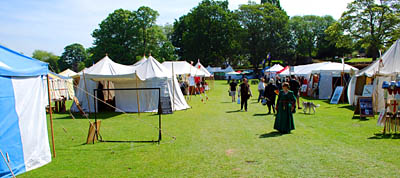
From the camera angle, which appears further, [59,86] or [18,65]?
[59,86]

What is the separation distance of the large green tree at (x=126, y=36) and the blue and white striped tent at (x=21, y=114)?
41554 millimetres

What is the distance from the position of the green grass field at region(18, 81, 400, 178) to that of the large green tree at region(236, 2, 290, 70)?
5043 centimetres

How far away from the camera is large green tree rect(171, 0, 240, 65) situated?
199 feet

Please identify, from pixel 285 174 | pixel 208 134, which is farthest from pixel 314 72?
pixel 285 174

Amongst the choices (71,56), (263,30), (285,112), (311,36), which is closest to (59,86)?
(285,112)

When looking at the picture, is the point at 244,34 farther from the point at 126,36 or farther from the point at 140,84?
the point at 140,84

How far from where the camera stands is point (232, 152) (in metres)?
7.23

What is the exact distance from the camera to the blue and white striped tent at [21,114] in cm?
579

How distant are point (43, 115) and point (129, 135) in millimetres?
3260

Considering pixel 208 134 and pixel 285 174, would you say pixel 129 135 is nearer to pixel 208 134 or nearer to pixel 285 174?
pixel 208 134

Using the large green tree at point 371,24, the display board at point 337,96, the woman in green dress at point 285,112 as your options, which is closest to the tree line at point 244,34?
the large green tree at point 371,24

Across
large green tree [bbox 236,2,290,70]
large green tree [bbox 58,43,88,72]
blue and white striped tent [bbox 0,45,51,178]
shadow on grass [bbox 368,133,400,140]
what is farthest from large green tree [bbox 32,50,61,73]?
shadow on grass [bbox 368,133,400,140]

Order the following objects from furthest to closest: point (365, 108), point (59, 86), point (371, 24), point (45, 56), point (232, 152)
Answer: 1. point (45, 56)
2. point (371, 24)
3. point (59, 86)
4. point (365, 108)
5. point (232, 152)

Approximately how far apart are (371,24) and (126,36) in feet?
117
